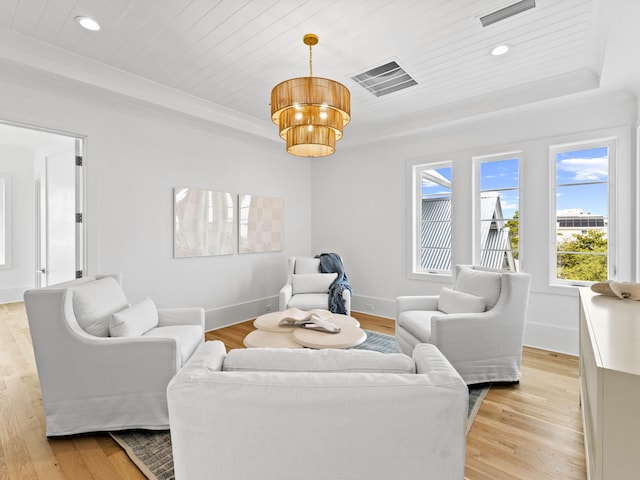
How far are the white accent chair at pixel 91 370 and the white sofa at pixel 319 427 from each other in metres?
1.30

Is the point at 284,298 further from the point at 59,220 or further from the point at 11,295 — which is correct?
the point at 11,295

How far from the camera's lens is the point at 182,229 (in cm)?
385

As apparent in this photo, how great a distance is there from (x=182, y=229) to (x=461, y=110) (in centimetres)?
358

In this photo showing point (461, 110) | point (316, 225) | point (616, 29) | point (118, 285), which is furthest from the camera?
point (316, 225)

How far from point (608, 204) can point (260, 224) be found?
4.06 meters

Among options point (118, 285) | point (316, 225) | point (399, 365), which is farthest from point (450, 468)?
point (316, 225)

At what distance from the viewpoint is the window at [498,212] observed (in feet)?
12.4

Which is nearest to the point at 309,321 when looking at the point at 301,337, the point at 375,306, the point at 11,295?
the point at 301,337

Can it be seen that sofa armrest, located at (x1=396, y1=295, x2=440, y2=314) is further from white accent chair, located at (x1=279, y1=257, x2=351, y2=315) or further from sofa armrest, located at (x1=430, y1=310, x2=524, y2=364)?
white accent chair, located at (x1=279, y1=257, x2=351, y2=315)

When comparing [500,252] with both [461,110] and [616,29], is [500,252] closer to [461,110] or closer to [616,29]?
[461,110]

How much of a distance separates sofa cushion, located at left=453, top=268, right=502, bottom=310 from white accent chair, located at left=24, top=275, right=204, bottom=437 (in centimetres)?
246

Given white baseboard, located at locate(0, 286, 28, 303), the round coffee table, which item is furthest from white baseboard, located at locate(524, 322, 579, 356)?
white baseboard, located at locate(0, 286, 28, 303)

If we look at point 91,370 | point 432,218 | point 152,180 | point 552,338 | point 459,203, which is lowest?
point 552,338

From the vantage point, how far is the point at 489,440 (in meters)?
1.97
